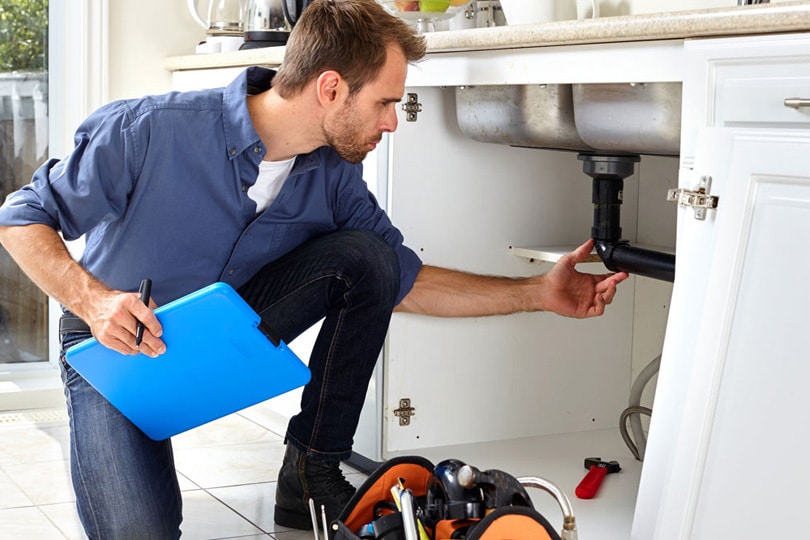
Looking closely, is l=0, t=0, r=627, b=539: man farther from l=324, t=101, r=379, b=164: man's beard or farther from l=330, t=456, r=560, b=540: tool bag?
l=330, t=456, r=560, b=540: tool bag

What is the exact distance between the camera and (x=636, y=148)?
1.79 metres

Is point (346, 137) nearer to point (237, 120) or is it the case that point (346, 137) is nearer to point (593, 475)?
point (237, 120)

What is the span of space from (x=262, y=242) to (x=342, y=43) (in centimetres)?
36

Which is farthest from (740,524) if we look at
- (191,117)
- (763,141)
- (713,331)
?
(191,117)

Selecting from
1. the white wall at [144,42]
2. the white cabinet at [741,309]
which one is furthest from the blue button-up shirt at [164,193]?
the white wall at [144,42]

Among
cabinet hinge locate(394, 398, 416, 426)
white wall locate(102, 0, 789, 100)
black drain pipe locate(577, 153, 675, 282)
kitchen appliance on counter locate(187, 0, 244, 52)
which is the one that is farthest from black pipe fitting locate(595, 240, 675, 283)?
white wall locate(102, 0, 789, 100)

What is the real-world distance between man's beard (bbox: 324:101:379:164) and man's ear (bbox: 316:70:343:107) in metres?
0.03

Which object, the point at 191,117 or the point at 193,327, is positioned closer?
the point at 193,327

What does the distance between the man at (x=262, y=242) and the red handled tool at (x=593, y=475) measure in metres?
0.32

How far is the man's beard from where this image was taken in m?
1.73

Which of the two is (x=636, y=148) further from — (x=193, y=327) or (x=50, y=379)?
(x=50, y=379)

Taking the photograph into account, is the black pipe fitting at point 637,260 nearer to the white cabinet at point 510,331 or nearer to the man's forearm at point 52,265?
the white cabinet at point 510,331

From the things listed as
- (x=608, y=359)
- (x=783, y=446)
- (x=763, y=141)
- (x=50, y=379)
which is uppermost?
(x=763, y=141)

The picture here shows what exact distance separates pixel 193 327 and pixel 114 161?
1.10 ft
